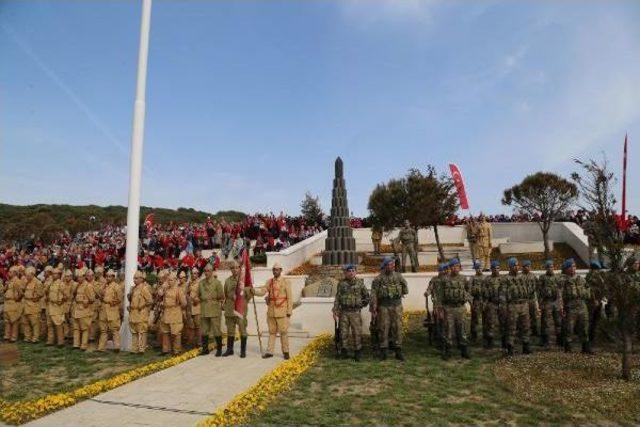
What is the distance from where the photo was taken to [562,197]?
73.2 ft

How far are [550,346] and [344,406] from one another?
210 inches

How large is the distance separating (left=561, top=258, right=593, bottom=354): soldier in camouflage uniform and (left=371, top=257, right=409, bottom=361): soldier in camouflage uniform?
313 cm

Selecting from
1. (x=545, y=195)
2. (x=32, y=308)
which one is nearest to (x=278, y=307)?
(x=32, y=308)

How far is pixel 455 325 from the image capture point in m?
9.48

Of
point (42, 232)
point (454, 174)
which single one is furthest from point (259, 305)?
point (42, 232)

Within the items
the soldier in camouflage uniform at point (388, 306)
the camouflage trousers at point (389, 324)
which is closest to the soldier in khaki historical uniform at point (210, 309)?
the soldier in camouflage uniform at point (388, 306)

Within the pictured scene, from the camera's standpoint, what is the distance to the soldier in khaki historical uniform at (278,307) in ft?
32.0

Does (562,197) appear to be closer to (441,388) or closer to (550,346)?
(550,346)

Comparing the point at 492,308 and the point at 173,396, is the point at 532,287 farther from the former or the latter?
the point at 173,396

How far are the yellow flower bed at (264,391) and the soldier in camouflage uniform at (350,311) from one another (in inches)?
30.1

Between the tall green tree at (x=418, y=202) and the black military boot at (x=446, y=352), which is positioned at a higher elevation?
the tall green tree at (x=418, y=202)

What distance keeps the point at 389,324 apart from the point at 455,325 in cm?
126

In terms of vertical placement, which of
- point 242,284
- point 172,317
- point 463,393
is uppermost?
point 242,284

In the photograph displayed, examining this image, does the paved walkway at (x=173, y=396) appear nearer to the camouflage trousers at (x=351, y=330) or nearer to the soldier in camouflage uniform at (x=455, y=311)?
the camouflage trousers at (x=351, y=330)
